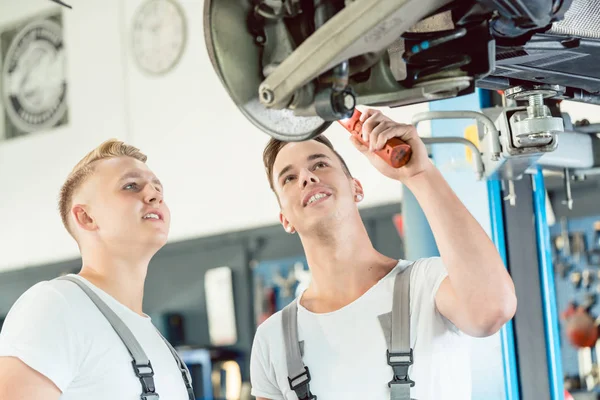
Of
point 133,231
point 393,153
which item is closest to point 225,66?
point 393,153

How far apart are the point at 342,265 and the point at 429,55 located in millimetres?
861

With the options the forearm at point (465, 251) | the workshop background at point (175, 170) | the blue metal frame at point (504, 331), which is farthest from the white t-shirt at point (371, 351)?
the workshop background at point (175, 170)

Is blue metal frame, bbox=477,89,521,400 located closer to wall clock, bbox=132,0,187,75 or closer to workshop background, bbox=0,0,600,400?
workshop background, bbox=0,0,600,400

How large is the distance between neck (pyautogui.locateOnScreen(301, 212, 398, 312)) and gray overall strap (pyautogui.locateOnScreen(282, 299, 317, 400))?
0.09 m

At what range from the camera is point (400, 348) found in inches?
63.4

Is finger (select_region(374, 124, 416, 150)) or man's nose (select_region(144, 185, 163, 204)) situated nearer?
finger (select_region(374, 124, 416, 150))

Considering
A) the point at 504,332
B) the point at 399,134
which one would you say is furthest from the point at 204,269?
the point at 399,134

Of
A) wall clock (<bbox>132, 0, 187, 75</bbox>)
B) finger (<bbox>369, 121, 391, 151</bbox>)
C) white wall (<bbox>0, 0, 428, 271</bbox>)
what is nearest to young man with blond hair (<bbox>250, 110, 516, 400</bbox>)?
finger (<bbox>369, 121, 391, 151</bbox>)

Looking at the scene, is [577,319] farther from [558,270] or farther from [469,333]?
[469,333]

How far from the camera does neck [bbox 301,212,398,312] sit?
184 centimetres

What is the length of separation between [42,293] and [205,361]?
3.71 meters

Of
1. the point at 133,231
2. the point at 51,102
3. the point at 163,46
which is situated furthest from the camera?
the point at 51,102

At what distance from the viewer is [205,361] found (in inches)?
209

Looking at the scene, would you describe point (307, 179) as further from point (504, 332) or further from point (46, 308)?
point (504, 332)
